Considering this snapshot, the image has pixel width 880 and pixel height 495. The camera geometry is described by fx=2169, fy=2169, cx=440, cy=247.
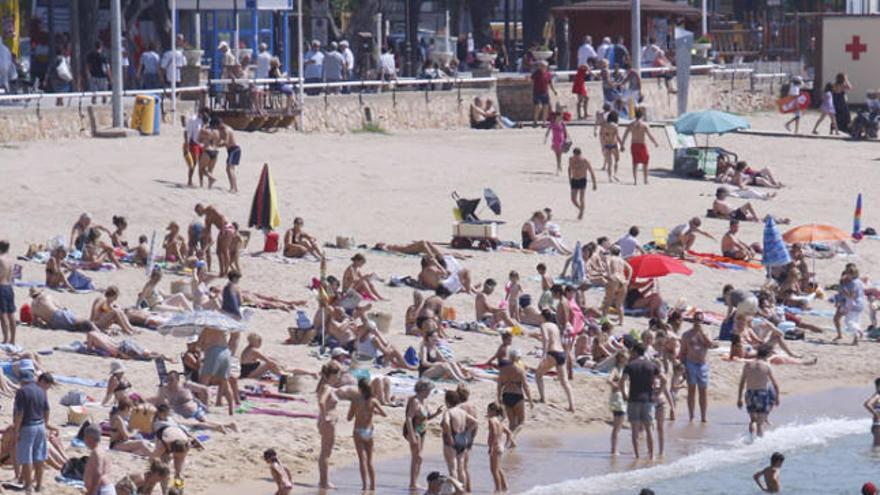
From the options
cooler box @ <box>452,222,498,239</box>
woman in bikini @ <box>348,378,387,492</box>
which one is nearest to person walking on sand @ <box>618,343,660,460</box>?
woman in bikini @ <box>348,378,387,492</box>

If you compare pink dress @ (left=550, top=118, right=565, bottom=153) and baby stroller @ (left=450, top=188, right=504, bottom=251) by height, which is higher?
pink dress @ (left=550, top=118, right=565, bottom=153)

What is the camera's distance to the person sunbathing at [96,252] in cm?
2469

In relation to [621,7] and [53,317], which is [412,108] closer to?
[621,7]

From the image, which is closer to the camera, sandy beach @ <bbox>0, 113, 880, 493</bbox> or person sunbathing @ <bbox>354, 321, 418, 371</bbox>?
sandy beach @ <bbox>0, 113, 880, 493</bbox>

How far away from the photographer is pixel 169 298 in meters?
22.9

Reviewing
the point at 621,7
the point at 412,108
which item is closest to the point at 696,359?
the point at 412,108

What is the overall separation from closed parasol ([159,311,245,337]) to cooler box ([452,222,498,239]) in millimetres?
8442

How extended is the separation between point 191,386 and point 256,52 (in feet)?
67.0

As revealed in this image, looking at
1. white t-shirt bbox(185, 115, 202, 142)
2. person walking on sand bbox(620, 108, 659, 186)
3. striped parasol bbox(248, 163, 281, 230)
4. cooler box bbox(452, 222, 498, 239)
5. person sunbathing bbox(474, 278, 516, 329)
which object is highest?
white t-shirt bbox(185, 115, 202, 142)

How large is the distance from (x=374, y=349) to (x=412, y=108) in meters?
17.4

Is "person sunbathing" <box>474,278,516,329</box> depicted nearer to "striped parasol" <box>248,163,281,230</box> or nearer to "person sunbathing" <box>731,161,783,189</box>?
"striped parasol" <box>248,163,281,230</box>

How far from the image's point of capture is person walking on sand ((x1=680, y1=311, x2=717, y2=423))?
68.5ft

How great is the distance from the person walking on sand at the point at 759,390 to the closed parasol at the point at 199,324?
4776 mm

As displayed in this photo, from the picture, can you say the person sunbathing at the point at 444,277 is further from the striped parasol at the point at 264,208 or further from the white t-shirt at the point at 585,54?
the white t-shirt at the point at 585,54
